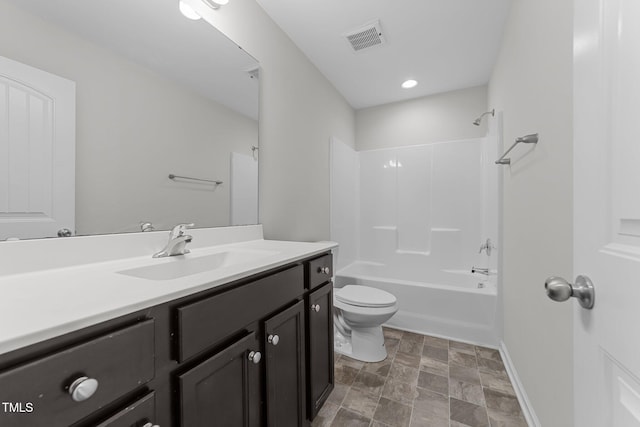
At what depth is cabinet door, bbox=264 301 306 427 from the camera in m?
0.89

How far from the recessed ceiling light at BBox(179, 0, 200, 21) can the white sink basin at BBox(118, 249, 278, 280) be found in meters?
1.15

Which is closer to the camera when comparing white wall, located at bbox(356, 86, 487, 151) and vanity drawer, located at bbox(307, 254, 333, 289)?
vanity drawer, located at bbox(307, 254, 333, 289)

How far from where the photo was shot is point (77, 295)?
0.55m

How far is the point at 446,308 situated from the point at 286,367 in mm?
1730

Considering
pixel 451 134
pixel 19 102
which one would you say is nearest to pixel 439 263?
pixel 451 134

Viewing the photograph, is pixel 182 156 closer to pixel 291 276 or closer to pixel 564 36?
pixel 291 276

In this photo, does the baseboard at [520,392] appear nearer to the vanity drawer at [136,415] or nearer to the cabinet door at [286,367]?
the cabinet door at [286,367]

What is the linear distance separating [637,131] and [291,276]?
966mm

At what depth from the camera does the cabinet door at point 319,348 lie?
1.18 metres

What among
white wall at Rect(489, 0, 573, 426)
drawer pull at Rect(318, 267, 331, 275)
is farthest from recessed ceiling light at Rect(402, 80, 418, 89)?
drawer pull at Rect(318, 267, 331, 275)

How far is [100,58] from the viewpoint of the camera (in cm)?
92

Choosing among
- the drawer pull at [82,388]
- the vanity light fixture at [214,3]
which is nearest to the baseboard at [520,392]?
the drawer pull at [82,388]

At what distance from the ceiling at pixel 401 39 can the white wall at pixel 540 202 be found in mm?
282

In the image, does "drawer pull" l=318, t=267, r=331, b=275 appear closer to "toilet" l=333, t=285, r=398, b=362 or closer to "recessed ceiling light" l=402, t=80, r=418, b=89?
"toilet" l=333, t=285, r=398, b=362
